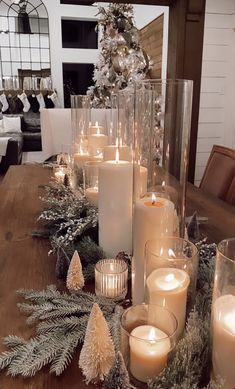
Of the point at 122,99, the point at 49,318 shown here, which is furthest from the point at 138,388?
the point at 122,99

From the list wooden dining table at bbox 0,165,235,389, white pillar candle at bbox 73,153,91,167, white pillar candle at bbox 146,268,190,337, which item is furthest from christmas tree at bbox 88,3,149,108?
white pillar candle at bbox 146,268,190,337

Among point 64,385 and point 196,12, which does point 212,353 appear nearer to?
point 64,385

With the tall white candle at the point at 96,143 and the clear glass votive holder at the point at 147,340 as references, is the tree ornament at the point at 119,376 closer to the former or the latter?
the clear glass votive holder at the point at 147,340

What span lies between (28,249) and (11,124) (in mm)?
6691

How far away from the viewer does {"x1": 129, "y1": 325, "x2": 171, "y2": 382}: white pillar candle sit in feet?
1.65

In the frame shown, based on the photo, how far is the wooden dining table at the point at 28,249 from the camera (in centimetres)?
54

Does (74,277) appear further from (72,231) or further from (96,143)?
(96,143)

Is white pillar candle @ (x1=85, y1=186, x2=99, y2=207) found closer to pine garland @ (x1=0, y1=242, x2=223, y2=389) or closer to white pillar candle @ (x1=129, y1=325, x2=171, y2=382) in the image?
pine garland @ (x1=0, y1=242, x2=223, y2=389)

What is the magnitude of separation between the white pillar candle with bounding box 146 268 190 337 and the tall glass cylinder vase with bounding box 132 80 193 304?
9cm

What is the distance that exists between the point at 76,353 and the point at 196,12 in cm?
310

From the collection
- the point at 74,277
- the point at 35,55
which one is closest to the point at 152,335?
the point at 74,277

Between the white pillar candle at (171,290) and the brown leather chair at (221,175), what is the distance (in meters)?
0.98

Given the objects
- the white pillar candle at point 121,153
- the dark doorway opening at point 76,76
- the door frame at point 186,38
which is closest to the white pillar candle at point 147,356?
the white pillar candle at point 121,153

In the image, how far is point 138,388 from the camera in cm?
51
